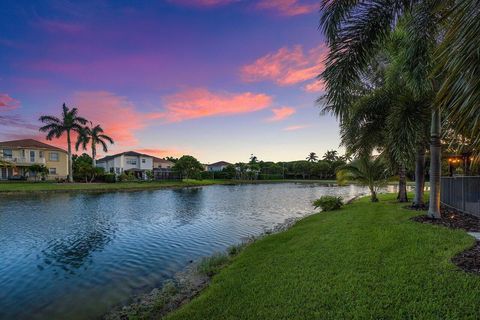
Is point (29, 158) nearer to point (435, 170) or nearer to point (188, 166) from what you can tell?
point (188, 166)

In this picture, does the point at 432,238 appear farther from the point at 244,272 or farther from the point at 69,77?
the point at 69,77

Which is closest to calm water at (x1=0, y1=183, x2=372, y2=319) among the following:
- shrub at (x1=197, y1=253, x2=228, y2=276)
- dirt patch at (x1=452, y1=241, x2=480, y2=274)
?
shrub at (x1=197, y1=253, x2=228, y2=276)

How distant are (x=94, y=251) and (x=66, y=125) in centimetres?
4622

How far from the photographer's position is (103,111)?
84.7 feet

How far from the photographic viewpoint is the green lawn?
3.91 meters

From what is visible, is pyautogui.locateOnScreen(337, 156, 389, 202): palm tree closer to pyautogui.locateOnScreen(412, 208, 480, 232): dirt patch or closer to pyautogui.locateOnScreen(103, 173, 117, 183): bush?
pyautogui.locateOnScreen(412, 208, 480, 232): dirt patch

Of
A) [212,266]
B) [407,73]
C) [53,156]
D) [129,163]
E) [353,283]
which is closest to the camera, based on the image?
[353,283]

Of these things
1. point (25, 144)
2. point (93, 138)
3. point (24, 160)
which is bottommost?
point (24, 160)

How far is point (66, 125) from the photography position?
157ft

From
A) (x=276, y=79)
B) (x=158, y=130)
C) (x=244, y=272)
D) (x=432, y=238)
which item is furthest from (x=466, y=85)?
(x=158, y=130)

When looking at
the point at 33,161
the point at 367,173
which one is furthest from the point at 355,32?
the point at 33,161

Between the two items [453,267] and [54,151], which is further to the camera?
[54,151]

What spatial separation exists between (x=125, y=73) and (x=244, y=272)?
17828 millimetres

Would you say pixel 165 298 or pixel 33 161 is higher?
pixel 33 161
